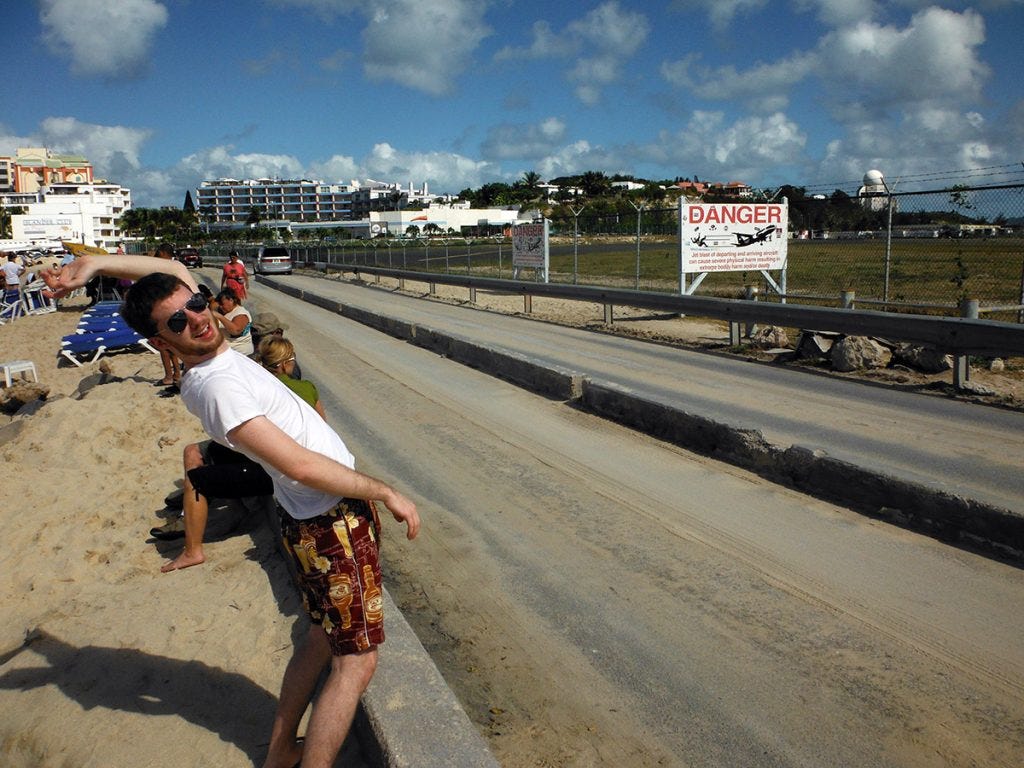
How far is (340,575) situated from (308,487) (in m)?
0.33

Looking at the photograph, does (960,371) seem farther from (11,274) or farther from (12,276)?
(11,274)

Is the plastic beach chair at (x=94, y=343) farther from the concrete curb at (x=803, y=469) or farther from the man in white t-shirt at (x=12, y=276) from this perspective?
the man in white t-shirt at (x=12, y=276)

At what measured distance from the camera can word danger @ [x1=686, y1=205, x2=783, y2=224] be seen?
59.6ft

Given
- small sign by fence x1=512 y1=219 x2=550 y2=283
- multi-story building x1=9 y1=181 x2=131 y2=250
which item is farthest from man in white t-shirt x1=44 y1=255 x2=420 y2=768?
multi-story building x1=9 y1=181 x2=131 y2=250

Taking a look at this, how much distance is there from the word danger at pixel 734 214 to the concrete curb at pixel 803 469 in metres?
8.94

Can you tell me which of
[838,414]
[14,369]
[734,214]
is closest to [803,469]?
[838,414]

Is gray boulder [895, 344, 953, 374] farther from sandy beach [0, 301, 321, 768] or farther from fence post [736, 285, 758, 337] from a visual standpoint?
sandy beach [0, 301, 321, 768]

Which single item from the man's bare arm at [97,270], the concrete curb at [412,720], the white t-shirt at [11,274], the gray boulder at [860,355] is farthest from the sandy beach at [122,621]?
the white t-shirt at [11,274]

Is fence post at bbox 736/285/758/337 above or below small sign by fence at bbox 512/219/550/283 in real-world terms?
below

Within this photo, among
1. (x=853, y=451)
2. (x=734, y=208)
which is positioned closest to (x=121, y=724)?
(x=853, y=451)

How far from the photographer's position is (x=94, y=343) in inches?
618

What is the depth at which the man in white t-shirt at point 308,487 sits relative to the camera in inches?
104

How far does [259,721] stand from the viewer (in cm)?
357

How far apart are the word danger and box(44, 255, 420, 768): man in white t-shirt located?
639 inches
